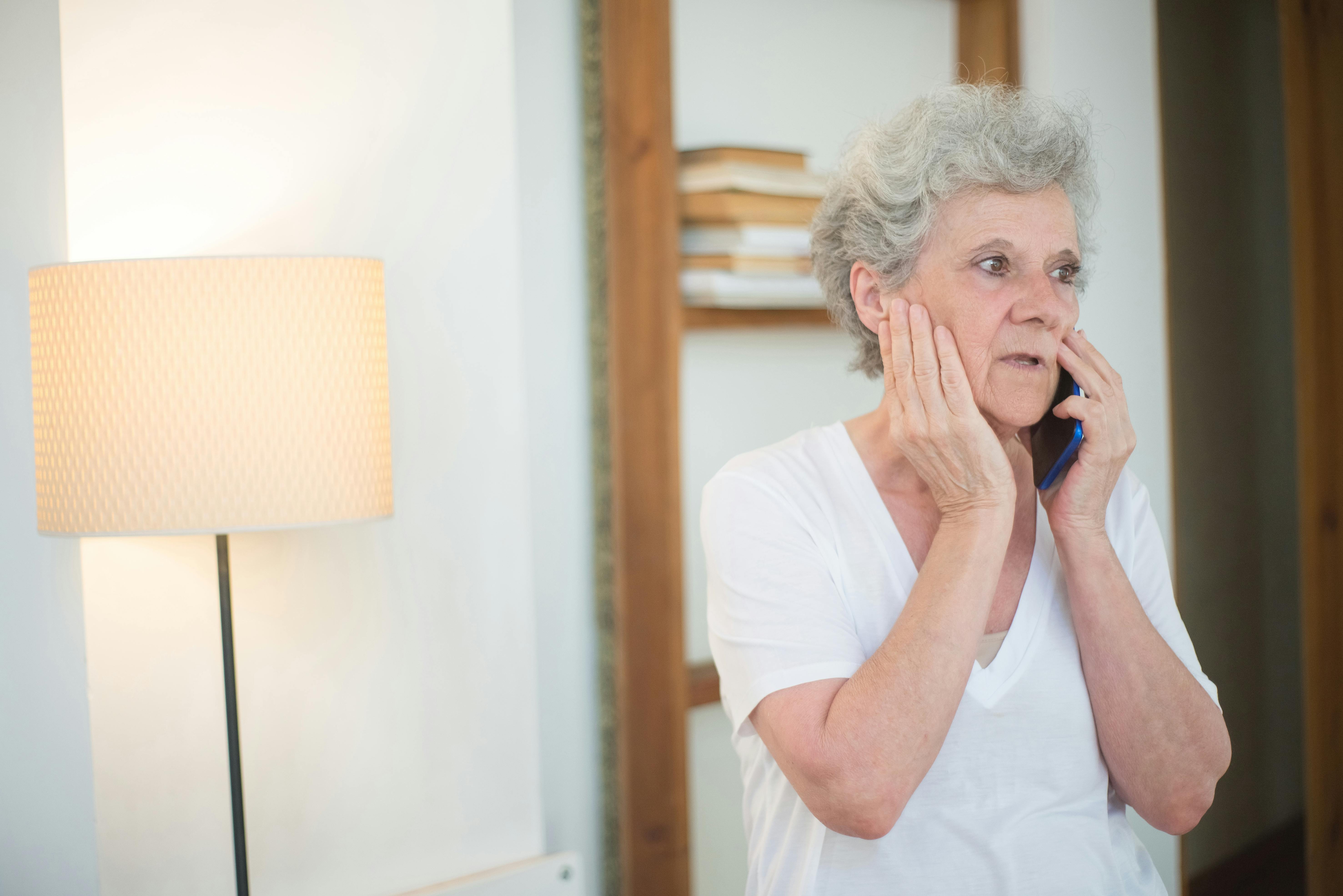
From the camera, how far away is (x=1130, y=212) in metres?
2.48

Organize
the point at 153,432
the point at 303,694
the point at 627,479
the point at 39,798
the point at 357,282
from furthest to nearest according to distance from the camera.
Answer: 1. the point at 627,479
2. the point at 303,694
3. the point at 39,798
4. the point at 357,282
5. the point at 153,432

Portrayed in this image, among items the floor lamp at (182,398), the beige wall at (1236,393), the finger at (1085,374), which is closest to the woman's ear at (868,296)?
the finger at (1085,374)

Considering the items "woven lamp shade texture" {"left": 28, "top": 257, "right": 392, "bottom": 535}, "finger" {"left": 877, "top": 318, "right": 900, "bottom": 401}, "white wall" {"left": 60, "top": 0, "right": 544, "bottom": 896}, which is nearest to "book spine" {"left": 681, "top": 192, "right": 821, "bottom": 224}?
"white wall" {"left": 60, "top": 0, "right": 544, "bottom": 896}

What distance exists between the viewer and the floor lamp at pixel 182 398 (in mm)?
1092

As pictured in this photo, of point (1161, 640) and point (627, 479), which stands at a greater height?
point (627, 479)

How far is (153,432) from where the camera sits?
3.58 ft

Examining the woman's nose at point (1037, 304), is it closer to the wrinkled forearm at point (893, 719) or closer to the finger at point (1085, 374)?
the finger at point (1085, 374)

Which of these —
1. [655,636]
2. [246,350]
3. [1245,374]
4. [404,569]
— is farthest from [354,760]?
[1245,374]

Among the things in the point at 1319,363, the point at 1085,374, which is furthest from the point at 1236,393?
the point at 1085,374

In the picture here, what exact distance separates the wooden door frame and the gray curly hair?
0.57 metres

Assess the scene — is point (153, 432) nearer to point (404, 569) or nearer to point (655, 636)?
point (404, 569)

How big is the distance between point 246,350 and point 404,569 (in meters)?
0.53

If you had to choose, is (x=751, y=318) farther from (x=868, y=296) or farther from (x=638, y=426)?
(x=868, y=296)

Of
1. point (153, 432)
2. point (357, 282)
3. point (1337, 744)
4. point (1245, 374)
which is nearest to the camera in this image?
point (153, 432)
